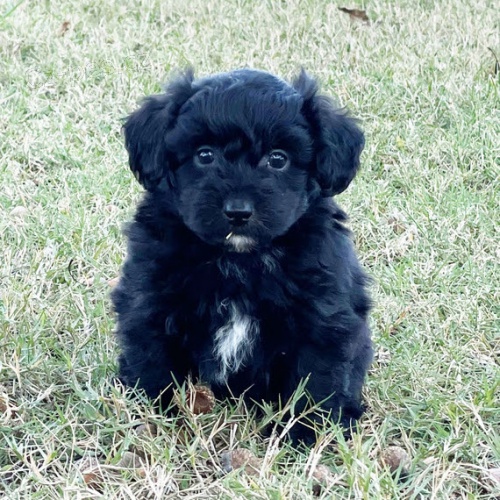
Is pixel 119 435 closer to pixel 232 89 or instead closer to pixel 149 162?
pixel 149 162

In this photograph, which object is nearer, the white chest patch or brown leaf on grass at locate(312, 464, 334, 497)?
brown leaf on grass at locate(312, 464, 334, 497)

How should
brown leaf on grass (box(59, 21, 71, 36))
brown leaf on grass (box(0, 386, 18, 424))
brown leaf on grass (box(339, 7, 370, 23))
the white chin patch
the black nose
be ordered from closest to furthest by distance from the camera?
the black nose < the white chin patch < brown leaf on grass (box(0, 386, 18, 424)) < brown leaf on grass (box(59, 21, 71, 36)) < brown leaf on grass (box(339, 7, 370, 23))

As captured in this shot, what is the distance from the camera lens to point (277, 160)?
128 inches

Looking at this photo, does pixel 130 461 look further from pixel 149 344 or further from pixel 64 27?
pixel 64 27

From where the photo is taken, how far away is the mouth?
10.3ft

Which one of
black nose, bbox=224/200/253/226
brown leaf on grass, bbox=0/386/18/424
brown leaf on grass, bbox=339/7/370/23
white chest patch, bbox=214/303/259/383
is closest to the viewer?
black nose, bbox=224/200/253/226

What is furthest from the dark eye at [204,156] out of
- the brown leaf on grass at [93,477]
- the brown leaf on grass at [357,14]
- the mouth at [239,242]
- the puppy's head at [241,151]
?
the brown leaf on grass at [357,14]

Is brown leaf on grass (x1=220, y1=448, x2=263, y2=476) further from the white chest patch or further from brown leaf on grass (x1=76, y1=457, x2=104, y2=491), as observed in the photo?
brown leaf on grass (x1=76, y1=457, x2=104, y2=491)

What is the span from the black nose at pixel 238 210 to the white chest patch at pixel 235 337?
36 centimetres

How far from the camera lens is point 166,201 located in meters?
Answer: 3.34

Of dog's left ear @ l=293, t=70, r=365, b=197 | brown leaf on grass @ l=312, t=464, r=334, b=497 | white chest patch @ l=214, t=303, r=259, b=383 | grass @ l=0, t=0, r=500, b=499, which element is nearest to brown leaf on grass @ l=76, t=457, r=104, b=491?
grass @ l=0, t=0, r=500, b=499

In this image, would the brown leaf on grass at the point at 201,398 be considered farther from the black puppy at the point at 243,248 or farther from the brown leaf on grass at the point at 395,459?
the brown leaf on grass at the point at 395,459

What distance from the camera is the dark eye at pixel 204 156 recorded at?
10.5 feet

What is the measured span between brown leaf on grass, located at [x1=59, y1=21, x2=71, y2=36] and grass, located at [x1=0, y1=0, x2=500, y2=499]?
0.05 m
